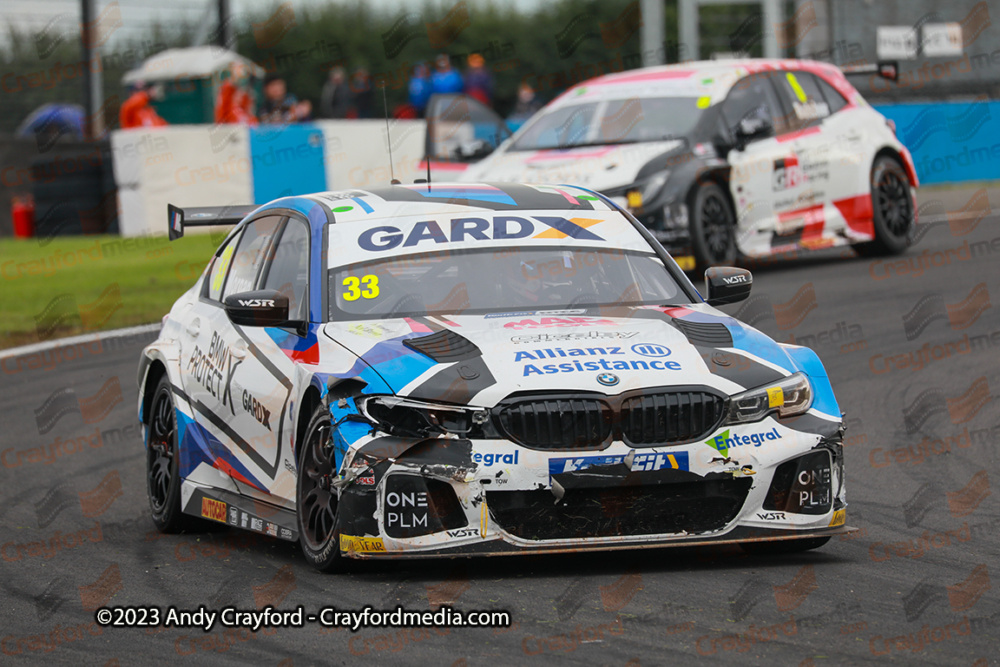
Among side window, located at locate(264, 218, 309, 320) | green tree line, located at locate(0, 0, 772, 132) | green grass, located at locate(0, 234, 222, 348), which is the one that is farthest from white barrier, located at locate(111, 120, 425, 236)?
green tree line, located at locate(0, 0, 772, 132)

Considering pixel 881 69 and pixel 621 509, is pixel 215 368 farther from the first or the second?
pixel 881 69

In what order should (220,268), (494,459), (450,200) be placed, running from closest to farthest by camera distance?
(494,459), (450,200), (220,268)

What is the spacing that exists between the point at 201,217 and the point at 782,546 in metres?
3.35

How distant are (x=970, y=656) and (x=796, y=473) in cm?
139

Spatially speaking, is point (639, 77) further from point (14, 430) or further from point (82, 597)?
point (82, 597)

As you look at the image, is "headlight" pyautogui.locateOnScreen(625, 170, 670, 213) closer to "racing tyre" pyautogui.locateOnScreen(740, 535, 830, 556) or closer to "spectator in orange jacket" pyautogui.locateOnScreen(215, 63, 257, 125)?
"racing tyre" pyautogui.locateOnScreen(740, 535, 830, 556)

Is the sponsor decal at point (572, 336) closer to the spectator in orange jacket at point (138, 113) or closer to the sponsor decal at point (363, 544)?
the sponsor decal at point (363, 544)

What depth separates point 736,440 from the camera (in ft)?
19.7

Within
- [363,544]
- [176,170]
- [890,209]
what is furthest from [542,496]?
[176,170]

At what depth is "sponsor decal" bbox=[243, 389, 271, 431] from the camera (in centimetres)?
668

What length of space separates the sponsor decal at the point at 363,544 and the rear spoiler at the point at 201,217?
2632mm

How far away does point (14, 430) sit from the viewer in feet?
33.8

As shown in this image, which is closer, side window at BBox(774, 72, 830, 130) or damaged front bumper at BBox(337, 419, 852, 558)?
damaged front bumper at BBox(337, 419, 852, 558)

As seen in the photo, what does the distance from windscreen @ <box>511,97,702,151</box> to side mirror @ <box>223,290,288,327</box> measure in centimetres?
817
